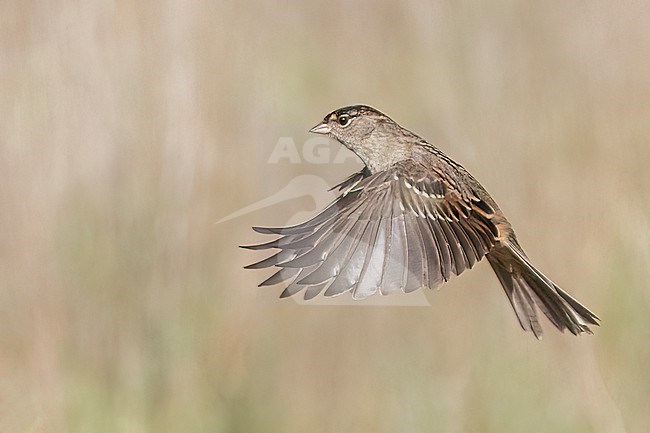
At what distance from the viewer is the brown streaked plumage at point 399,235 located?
104 inches

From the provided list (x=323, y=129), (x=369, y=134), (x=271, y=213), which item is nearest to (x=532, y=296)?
(x=369, y=134)

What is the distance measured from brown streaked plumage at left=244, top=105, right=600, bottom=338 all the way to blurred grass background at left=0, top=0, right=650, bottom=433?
2.17 feet

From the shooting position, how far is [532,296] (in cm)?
332

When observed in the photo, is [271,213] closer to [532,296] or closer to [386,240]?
[532,296]

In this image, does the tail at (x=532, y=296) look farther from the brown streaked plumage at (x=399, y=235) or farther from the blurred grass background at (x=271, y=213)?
the blurred grass background at (x=271, y=213)

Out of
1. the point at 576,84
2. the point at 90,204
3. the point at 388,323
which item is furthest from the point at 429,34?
the point at 90,204

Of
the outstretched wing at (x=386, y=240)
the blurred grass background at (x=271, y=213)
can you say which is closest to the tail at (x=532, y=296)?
the outstretched wing at (x=386, y=240)

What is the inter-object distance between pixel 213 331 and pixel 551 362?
3.76 ft

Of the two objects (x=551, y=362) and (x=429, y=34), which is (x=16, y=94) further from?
(x=551, y=362)

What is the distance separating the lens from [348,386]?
12.6 ft

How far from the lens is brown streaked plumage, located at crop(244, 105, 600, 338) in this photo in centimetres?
264

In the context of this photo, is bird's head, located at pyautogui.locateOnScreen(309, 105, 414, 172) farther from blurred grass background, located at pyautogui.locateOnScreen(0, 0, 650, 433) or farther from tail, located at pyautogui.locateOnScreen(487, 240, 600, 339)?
blurred grass background, located at pyautogui.locateOnScreen(0, 0, 650, 433)

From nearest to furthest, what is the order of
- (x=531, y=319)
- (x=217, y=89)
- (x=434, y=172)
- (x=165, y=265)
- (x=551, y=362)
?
(x=434, y=172), (x=531, y=319), (x=165, y=265), (x=551, y=362), (x=217, y=89)

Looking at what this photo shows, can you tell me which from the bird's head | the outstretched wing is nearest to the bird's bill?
the bird's head
